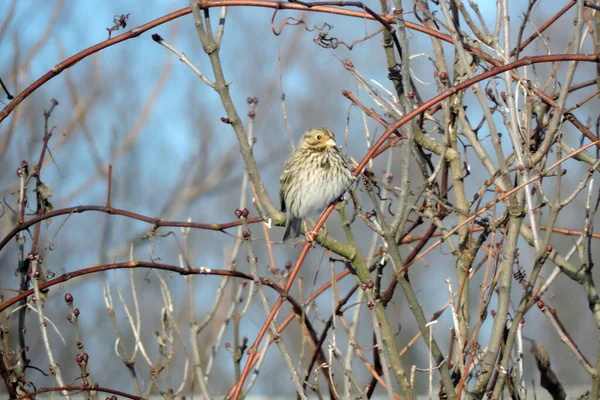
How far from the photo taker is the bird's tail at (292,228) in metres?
4.72

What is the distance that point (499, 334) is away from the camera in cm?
258

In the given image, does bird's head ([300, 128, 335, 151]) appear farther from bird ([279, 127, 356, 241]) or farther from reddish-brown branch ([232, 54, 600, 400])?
reddish-brown branch ([232, 54, 600, 400])

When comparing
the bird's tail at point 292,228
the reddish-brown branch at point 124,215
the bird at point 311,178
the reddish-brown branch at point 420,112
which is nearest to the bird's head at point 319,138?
the bird at point 311,178

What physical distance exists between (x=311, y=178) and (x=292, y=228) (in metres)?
0.33

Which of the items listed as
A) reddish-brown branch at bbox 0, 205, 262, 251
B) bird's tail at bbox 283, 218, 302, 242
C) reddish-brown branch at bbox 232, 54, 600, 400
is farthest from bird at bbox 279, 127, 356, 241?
reddish-brown branch at bbox 232, 54, 600, 400

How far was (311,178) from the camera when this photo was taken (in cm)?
484

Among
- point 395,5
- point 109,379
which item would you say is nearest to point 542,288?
point 395,5

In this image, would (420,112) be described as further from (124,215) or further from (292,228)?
(292,228)

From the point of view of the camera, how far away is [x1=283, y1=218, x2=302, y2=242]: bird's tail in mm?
4725

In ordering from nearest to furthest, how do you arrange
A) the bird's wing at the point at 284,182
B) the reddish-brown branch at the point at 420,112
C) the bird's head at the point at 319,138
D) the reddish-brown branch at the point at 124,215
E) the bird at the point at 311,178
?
the reddish-brown branch at the point at 420,112
the reddish-brown branch at the point at 124,215
the bird at the point at 311,178
the bird's head at the point at 319,138
the bird's wing at the point at 284,182

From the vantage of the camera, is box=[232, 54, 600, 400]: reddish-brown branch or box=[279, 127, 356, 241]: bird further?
box=[279, 127, 356, 241]: bird

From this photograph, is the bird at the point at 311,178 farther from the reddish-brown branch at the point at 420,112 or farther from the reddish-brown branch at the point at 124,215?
the reddish-brown branch at the point at 420,112

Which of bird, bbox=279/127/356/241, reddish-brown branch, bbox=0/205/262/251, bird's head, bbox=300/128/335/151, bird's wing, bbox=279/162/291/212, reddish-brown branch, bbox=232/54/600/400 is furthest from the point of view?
bird's wing, bbox=279/162/291/212

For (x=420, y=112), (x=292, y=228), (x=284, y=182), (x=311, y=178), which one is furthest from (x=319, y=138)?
(x=420, y=112)
